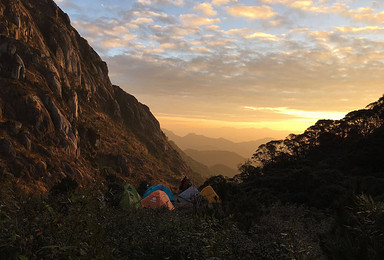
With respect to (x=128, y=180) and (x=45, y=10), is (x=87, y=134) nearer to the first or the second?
(x=128, y=180)

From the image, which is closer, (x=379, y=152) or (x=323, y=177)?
(x=323, y=177)

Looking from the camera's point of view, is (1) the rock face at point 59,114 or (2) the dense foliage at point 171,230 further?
(1) the rock face at point 59,114

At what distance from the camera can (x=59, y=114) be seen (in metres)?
48.9

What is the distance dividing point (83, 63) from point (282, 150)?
221 ft

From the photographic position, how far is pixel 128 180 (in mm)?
56688

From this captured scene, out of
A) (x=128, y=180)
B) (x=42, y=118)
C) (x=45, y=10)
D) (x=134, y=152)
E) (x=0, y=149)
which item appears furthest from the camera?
(x=45, y=10)

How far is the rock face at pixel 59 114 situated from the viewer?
39406mm

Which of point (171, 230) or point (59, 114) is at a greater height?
point (59, 114)

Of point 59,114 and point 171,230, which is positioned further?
point 59,114

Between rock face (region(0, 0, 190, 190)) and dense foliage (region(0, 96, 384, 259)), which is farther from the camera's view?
rock face (region(0, 0, 190, 190))

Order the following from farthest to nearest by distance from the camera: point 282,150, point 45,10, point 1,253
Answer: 1. point 45,10
2. point 282,150
3. point 1,253

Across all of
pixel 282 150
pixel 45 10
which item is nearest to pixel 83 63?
pixel 45 10

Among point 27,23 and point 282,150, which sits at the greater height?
point 27,23

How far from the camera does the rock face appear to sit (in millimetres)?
39406
